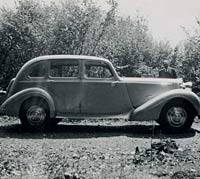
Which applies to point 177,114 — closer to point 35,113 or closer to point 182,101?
point 182,101

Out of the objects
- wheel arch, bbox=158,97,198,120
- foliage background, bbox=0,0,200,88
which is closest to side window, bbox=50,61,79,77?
wheel arch, bbox=158,97,198,120

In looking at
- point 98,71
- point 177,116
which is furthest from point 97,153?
point 98,71

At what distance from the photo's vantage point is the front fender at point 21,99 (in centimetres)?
909

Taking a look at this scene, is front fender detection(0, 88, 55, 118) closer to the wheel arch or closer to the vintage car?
the vintage car

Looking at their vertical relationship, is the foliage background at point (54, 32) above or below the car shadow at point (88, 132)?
above

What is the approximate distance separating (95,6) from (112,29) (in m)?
1.98

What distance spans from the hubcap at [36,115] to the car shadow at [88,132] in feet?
0.76

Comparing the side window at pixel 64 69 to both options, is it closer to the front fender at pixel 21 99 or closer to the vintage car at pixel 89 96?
the vintage car at pixel 89 96

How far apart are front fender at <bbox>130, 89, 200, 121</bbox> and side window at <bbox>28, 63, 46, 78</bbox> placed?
2.21 m

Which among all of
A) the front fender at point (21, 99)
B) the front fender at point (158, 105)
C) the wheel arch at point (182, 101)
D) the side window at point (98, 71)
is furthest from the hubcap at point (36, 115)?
the wheel arch at point (182, 101)

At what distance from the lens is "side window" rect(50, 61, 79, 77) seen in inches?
373

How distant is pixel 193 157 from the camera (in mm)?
6742

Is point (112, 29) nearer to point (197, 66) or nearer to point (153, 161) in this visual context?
point (197, 66)

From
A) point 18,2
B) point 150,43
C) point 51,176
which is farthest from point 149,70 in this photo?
point 51,176
